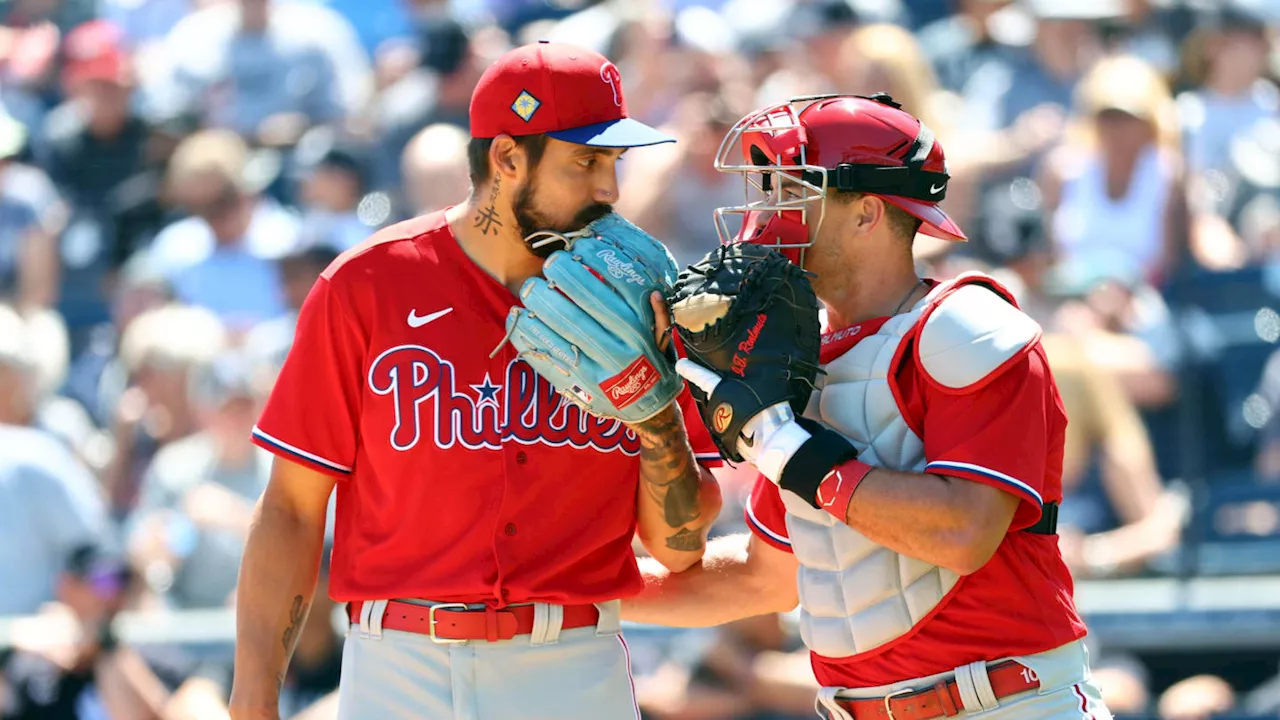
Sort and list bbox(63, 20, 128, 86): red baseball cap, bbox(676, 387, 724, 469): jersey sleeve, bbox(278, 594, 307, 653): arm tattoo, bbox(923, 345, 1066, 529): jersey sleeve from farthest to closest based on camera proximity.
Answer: bbox(63, 20, 128, 86): red baseball cap, bbox(676, 387, 724, 469): jersey sleeve, bbox(278, 594, 307, 653): arm tattoo, bbox(923, 345, 1066, 529): jersey sleeve

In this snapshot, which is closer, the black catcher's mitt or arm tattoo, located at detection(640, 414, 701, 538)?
the black catcher's mitt

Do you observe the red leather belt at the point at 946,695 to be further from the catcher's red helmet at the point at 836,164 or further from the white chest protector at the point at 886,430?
the catcher's red helmet at the point at 836,164

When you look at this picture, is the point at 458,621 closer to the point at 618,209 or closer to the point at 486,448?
the point at 486,448

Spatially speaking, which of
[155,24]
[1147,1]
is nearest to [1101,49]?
[1147,1]

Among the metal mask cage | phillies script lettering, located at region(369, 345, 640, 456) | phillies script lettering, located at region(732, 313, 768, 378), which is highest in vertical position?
the metal mask cage

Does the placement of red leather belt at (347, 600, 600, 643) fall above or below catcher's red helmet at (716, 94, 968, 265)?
below

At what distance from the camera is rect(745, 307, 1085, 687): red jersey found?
3.16m

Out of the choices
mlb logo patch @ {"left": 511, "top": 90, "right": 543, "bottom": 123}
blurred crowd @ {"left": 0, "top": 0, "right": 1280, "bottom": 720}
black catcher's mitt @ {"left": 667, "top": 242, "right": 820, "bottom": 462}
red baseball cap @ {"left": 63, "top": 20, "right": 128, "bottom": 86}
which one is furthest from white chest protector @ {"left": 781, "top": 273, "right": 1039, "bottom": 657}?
red baseball cap @ {"left": 63, "top": 20, "right": 128, "bottom": 86}

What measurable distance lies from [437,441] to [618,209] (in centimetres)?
439

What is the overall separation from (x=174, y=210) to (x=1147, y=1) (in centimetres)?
527

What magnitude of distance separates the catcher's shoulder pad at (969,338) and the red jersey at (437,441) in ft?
2.74

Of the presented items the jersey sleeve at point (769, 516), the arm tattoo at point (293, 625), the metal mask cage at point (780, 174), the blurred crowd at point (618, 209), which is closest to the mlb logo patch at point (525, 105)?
the metal mask cage at point (780, 174)

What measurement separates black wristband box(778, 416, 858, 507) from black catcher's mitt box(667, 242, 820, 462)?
0.11 m

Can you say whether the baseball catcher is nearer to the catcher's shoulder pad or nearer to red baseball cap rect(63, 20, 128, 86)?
the catcher's shoulder pad
